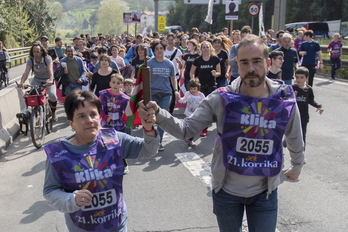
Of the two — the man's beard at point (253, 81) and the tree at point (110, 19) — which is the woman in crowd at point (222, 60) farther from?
the tree at point (110, 19)

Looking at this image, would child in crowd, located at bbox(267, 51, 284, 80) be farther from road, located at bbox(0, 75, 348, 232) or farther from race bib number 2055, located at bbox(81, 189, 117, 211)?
→ race bib number 2055, located at bbox(81, 189, 117, 211)

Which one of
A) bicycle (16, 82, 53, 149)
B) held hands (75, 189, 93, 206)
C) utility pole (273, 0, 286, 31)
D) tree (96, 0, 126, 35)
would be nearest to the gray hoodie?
held hands (75, 189, 93, 206)

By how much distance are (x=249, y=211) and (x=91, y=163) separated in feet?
3.83

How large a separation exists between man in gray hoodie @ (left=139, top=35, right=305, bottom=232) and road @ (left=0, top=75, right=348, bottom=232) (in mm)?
1577

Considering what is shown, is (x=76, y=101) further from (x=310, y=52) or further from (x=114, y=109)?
(x=310, y=52)

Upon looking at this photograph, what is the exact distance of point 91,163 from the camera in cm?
254

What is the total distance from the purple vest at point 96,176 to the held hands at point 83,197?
0.18 m

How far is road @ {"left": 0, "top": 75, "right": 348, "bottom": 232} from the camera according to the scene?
4.42 m

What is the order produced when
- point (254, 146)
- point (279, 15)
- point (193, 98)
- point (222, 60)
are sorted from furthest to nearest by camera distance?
1. point (279, 15)
2. point (222, 60)
3. point (193, 98)
4. point (254, 146)

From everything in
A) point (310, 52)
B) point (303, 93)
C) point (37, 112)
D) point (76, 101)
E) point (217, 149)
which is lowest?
point (37, 112)

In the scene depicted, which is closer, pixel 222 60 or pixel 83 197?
pixel 83 197

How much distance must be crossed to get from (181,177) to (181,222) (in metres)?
1.49

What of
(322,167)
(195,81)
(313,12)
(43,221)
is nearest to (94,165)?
(43,221)

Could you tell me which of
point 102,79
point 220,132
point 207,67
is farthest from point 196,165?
point 220,132
